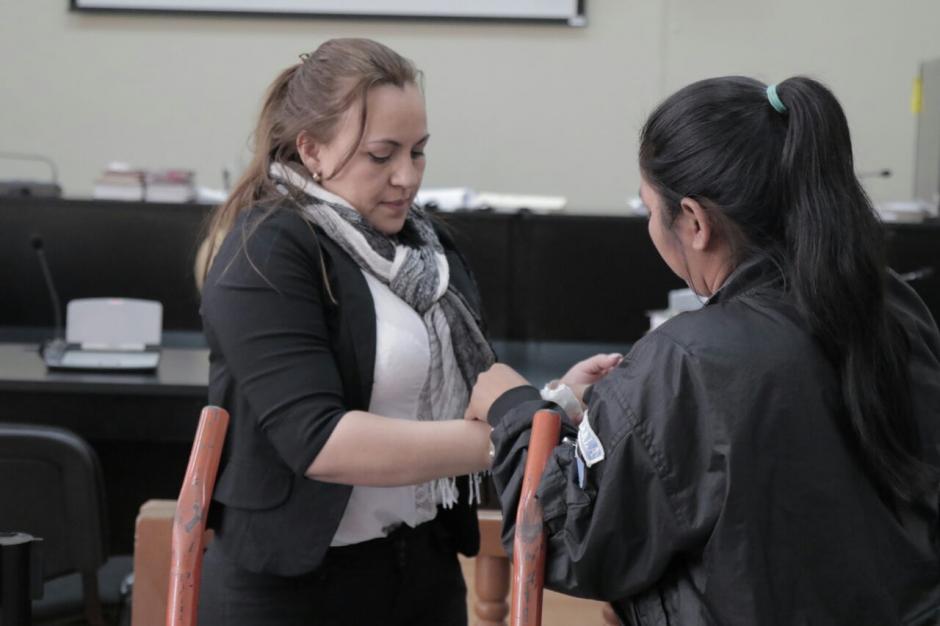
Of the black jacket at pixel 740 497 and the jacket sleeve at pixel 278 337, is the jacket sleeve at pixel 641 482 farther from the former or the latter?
the jacket sleeve at pixel 278 337

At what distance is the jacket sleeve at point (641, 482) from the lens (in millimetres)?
1015

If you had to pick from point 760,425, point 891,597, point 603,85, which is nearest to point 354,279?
point 760,425

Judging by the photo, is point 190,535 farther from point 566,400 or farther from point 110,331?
point 110,331

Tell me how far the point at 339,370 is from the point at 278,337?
10 centimetres

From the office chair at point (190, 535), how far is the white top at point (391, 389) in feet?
0.73

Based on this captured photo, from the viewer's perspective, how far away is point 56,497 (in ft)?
7.26

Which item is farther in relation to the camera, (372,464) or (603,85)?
(603,85)

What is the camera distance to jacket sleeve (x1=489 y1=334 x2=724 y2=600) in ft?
3.33

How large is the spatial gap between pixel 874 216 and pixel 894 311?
0.30 feet

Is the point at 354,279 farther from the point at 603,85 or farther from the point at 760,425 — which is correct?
the point at 603,85

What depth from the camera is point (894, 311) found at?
43.8 inches

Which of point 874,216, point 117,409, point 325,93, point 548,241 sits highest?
point 325,93

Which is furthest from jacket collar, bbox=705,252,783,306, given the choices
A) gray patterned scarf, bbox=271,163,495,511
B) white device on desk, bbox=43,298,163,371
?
white device on desk, bbox=43,298,163,371

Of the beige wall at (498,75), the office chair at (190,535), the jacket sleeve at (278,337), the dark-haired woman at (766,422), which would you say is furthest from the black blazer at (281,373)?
the beige wall at (498,75)
